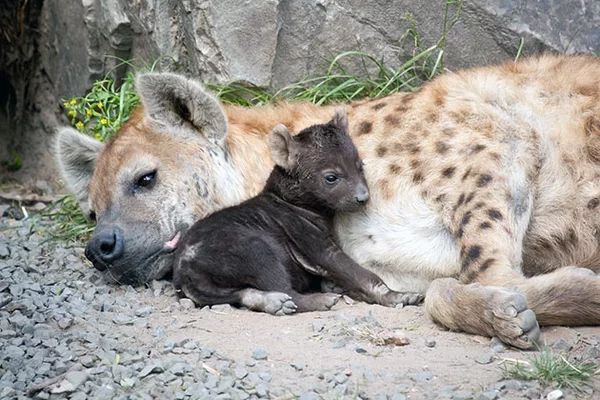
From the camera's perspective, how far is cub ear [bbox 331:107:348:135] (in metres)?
4.65

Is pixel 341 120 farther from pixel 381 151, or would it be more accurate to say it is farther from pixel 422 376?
pixel 422 376

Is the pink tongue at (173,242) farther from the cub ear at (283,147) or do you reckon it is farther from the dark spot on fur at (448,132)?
the dark spot on fur at (448,132)

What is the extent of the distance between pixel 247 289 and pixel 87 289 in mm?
977

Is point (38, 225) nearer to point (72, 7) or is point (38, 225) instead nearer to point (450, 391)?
point (72, 7)

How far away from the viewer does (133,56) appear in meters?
6.64

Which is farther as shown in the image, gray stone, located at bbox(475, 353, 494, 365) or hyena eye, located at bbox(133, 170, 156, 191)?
hyena eye, located at bbox(133, 170, 156, 191)

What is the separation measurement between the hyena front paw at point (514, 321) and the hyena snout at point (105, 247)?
192cm

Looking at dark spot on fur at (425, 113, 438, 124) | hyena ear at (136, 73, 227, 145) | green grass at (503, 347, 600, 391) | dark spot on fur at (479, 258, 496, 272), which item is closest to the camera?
green grass at (503, 347, 600, 391)

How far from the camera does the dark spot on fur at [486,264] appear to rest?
406 cm

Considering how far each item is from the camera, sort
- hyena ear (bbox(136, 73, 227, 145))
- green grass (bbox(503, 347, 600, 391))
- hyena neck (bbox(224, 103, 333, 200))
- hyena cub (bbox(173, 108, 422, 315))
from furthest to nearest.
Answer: hyena neck (bbox(224, 103, 333, 200))
hyena ear (bbox(136, 73, 227, 145))
hyena cub (bbox(173, 108, 422, 315))
green grass (bbox(503, 347, 600, 391))

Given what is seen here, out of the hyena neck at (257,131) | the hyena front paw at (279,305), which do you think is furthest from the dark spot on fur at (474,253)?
the hyena neck at (257,131)

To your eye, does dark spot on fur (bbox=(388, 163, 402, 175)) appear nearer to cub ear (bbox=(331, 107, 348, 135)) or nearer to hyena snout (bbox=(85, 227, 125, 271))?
cub ear (bbox=(331, 107, 348, 135))

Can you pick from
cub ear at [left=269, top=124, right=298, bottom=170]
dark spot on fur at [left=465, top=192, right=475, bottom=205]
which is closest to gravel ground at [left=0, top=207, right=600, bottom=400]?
dark spot on fur at [left=465, top=192, right=475, bottom=205]

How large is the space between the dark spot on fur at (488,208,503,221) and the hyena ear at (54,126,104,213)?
232 centimetres
